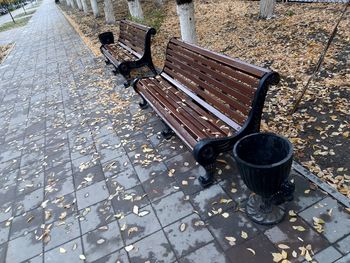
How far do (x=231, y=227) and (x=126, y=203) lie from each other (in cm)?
124

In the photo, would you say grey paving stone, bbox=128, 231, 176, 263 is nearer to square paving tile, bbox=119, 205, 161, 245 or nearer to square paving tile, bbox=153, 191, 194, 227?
square paving tile, bbox=119, 205, 161, 245

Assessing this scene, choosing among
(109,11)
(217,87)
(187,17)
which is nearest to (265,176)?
(217,87)

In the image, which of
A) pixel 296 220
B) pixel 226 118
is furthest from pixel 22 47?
pixel 296 220

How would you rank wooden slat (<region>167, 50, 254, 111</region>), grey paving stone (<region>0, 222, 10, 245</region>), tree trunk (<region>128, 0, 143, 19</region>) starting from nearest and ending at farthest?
wooden slat (<region>167, 50, 254, 111</region>), grey paving stone (<region>0, 222, 10, 245</region>), tree trunk (<region>128, 0, 143, 19</region>)

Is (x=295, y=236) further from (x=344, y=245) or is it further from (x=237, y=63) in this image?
(x=237, y=63)

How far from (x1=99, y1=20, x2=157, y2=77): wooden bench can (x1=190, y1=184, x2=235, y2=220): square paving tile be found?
145 inches

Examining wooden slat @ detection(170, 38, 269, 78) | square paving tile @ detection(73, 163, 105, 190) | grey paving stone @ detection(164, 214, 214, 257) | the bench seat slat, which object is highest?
wooden slat @ detection(170, 38, 269, 78)

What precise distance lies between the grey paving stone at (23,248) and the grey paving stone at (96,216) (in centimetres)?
49

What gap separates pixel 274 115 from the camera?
4.80m

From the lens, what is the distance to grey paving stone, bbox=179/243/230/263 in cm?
275

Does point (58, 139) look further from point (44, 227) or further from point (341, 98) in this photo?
point (341, 98)

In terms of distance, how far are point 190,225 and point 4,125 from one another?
494 cm

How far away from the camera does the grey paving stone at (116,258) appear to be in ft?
9.64

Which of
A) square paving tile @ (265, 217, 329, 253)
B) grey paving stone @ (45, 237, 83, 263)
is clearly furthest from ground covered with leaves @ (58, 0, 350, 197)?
grey paving stone @ (45, 237, 83, 263)
